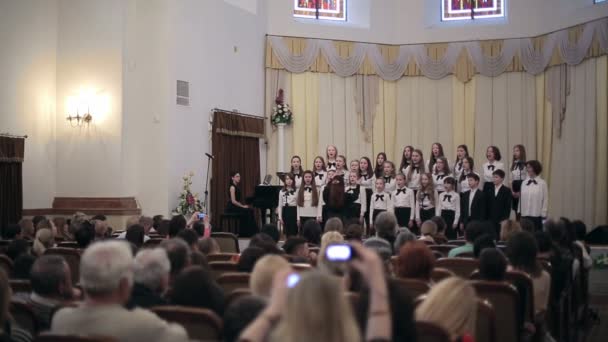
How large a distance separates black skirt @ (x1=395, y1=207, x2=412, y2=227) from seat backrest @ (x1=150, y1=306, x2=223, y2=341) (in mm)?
9744

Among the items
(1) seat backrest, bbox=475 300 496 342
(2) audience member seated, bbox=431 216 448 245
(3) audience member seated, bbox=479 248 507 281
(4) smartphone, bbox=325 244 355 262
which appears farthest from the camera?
(2) audience member seated, bbox=431 216 448 245

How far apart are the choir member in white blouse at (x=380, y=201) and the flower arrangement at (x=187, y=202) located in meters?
3.80

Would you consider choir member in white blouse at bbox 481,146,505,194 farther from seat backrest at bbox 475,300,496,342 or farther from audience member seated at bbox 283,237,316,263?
seat backrest at bbox 475,300,496,342

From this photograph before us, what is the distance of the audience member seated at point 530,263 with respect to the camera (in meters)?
5.52

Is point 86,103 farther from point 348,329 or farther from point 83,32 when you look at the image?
point 348,329

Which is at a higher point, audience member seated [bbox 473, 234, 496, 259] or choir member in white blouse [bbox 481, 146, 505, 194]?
choir member in white blouse [bbox 481, 146, 505, 194]

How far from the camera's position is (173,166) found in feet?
49.1

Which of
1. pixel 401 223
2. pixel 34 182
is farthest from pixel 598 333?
pixel 34 182

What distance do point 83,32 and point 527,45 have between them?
32.7ft

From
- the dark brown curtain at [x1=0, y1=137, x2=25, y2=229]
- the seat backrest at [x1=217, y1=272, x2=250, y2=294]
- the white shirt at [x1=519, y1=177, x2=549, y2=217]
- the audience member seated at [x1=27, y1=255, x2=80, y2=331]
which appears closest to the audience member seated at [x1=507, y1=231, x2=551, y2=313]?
the seat backrest at [x1=217, y1=272, x2=250, y2=294]

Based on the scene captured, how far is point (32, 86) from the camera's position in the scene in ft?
48.1

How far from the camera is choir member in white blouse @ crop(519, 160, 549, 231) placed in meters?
12.5

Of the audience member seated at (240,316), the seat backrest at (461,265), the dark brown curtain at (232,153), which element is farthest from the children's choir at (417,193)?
the audience member seated at (240,316)

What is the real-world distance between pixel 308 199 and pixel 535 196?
12.5ft
